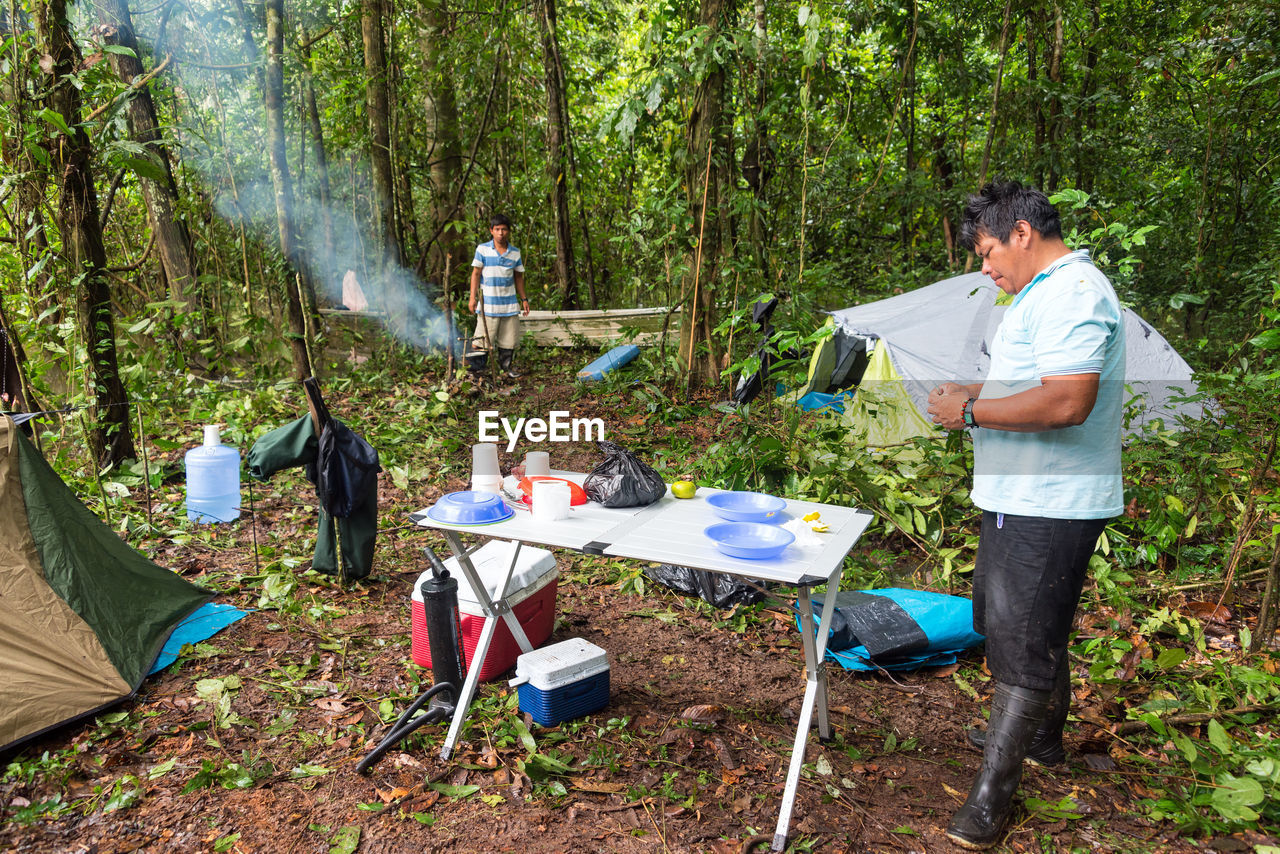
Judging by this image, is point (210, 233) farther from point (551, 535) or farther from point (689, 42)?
point (551, 535)

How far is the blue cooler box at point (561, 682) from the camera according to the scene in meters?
2.89

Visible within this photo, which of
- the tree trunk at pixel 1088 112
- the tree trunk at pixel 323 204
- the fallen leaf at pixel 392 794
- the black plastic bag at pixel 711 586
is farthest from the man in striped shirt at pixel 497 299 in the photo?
the tree trunk at pixel 1088 112

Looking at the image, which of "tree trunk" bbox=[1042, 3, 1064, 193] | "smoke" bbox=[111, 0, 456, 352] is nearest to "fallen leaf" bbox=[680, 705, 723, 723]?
"smoke" bbox=[111, 0, 456, 352]

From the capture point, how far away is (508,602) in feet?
10.2

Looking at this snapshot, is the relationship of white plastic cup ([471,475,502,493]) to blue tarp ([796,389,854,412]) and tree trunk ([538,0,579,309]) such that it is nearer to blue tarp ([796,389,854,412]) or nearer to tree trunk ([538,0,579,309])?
blue tarp ([796,389,854,412])

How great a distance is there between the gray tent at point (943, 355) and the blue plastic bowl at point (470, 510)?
3.56 m

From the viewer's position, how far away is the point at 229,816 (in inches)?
97.3

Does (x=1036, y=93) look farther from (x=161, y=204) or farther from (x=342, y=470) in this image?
(x=161, y=204)

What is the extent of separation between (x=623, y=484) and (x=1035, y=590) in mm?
1414

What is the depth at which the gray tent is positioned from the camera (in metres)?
5.61

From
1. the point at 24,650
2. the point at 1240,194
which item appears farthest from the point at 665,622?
the point at 1240,194

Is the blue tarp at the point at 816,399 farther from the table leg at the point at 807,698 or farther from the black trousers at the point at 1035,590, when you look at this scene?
the black trousers at the point at 1035,590

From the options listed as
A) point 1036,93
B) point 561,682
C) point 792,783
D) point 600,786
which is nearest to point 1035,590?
point 792,783

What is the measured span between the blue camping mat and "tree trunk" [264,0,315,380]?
5.11m
